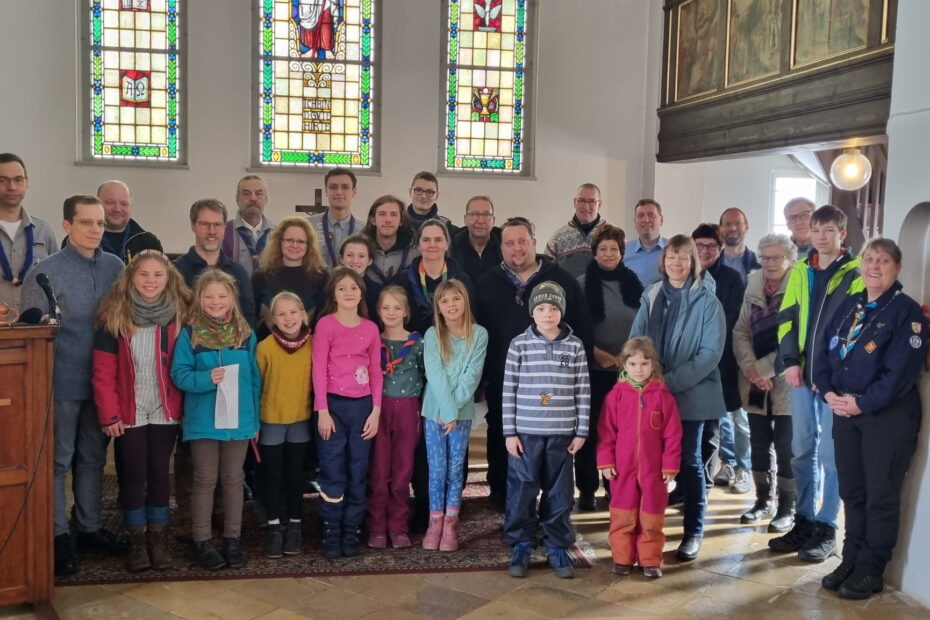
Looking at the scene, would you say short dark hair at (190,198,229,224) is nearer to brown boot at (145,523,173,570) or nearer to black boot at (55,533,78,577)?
brown boot at (145,523,173,570)

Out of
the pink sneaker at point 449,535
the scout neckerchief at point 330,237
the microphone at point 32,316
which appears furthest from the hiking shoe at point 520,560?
the microphone at point 32,316

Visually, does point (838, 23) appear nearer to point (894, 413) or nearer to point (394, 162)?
point (894, 413)

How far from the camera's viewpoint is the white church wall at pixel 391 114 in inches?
361

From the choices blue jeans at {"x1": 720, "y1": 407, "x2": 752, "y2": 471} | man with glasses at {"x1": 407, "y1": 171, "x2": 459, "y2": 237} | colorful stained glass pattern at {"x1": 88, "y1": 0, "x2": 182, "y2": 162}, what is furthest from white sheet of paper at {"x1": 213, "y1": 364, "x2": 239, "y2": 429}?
colorful stained glass pattern at {"x1": 88, "y1": 0, "x2": 182, "y2": 162}

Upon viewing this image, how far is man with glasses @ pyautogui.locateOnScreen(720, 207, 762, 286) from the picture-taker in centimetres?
590

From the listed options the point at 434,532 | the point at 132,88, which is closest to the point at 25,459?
the point at 434,532

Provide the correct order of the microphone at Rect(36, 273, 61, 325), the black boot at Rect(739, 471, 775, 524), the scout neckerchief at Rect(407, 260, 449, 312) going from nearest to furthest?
the microphone at Rect(36, 273, 61, 325) < the scout neckerchief at Rect(407, 260, 449, 312) < the black boot at Rect(739, 471, 775, 524)

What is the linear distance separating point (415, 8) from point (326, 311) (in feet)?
21.3

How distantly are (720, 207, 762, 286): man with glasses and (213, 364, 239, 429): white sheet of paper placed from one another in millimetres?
3377

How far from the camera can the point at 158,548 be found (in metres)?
3.96

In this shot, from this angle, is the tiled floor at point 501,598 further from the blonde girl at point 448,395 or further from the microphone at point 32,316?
the microphone at point 32,316

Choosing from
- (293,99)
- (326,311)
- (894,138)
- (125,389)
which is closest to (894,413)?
(894,138)

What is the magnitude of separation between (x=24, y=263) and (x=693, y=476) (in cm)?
331

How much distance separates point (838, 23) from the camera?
6.79m
